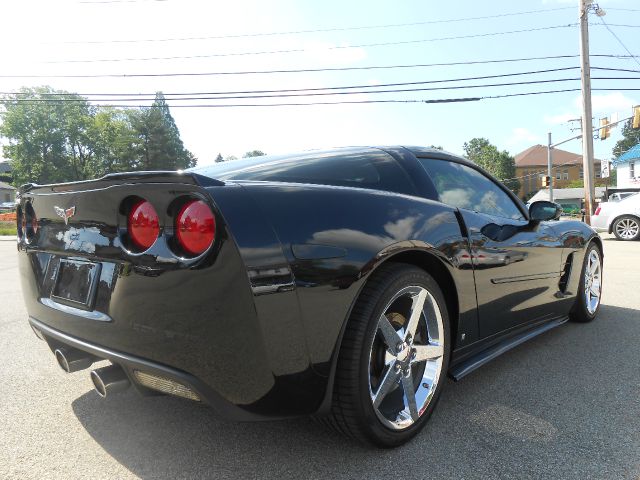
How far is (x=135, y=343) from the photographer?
1606 millimetres

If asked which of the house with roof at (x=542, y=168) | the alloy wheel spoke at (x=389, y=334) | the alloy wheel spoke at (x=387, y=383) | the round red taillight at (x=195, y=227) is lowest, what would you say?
the house with roof at (x=542, y=168)

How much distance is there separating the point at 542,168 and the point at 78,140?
72598 mm

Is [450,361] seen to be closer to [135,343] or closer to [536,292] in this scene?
[536,292]

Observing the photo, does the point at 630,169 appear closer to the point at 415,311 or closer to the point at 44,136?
the point at 415,311

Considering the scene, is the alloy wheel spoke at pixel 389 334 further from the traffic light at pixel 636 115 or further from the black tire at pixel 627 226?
the traffic light at pixel 636 115

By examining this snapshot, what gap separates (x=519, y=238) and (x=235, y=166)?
1.74m

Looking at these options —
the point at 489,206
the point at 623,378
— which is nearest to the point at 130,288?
the point at 489,206

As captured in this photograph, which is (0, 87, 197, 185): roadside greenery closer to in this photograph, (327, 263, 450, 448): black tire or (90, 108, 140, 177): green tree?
(90, 108, 140, 177): green tree

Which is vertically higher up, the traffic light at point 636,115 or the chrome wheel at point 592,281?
the traffic light at point 636,115

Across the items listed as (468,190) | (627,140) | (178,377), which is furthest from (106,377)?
(627,140)

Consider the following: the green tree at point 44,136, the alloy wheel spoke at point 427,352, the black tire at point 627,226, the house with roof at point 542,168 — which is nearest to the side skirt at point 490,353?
the alloy wheel spoke at point 427,352

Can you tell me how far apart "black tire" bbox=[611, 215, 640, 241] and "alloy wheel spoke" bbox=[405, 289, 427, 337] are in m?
13.3

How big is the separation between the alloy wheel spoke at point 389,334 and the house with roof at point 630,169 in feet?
152

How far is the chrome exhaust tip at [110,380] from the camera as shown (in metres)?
1.70
